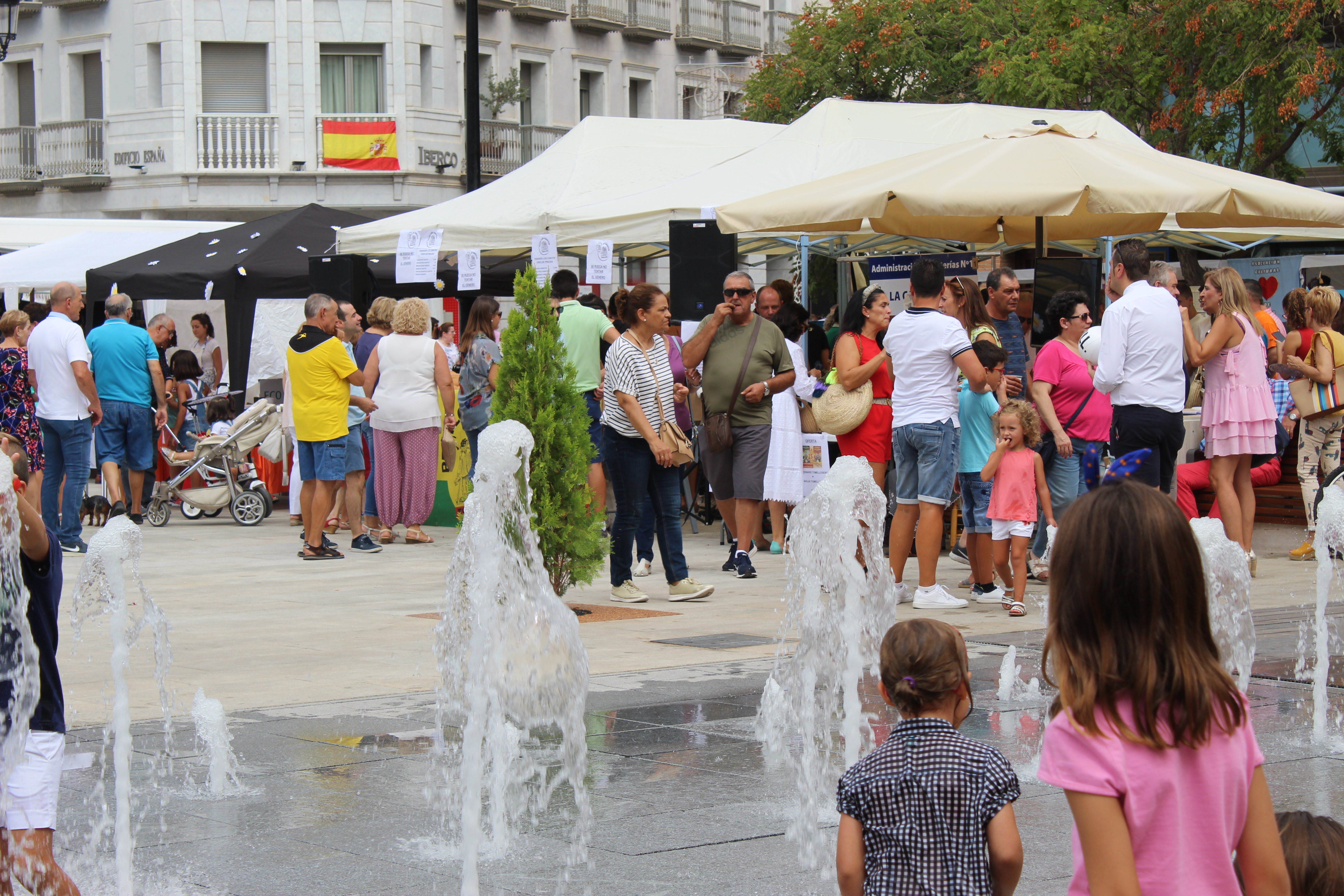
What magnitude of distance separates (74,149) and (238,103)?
165 inches

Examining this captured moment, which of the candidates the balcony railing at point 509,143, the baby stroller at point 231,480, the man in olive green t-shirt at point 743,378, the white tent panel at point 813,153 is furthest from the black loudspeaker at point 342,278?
the balcony railing at point 509,143

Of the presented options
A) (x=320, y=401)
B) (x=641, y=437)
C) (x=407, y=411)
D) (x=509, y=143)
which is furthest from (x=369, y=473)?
(x=509, y=143)

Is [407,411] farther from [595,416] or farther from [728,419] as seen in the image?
[728,419]

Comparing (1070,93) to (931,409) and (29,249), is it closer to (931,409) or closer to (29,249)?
(29,249)

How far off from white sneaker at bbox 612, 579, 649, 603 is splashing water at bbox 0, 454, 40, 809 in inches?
244

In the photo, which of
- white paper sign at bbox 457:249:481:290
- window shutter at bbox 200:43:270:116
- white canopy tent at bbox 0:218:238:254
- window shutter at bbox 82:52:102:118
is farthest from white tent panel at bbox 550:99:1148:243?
window shutter at bbox 82:52:102:118

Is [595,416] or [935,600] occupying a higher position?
[595,416]

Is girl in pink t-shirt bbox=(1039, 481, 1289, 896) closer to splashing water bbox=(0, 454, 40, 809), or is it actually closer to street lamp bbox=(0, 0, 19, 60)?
splashing water bbox=(0, 454, 40, 809)

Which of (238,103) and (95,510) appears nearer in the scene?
(95,510)

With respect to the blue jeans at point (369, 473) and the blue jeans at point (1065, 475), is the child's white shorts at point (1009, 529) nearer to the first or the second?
the blue jeans at point (1065, 475)

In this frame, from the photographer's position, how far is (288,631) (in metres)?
8.92

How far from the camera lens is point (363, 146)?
36719mm

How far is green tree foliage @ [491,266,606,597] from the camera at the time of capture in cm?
851

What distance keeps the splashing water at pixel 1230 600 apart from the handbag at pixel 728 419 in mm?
3605
